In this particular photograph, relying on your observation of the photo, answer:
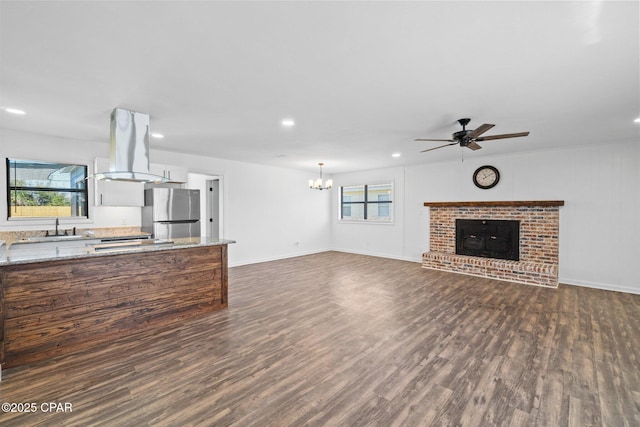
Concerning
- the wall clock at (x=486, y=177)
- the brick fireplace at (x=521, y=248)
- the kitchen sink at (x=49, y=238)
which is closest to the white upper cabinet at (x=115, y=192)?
the kitchen sink at (x=49, y=238)

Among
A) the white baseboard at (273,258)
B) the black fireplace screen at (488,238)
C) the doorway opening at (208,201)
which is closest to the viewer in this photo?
the black fireplace screen at (488,238)

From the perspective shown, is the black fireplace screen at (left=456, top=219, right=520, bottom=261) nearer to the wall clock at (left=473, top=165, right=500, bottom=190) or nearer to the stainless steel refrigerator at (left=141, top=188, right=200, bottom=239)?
the wall clock at (left=473, top=165, right=500, bottom=190)

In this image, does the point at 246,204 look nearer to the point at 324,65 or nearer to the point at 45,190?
the point at 45,190

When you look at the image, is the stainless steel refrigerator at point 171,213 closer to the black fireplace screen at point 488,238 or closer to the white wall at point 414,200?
the white wall at point 414,200

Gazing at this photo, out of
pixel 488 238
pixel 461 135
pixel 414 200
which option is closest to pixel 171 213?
pixel 461 135

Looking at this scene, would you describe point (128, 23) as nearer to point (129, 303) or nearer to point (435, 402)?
point (129, 303)

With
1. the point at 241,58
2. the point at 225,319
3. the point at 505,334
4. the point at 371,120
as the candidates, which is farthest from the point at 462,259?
the point at 241,58

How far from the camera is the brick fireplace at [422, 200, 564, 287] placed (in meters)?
5.07

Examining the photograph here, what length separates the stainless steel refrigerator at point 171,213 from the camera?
5.00 metres

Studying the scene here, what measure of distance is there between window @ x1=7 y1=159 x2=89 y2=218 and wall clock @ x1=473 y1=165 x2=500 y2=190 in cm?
752

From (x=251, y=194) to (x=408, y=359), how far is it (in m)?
5.30

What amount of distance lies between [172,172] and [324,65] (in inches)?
164

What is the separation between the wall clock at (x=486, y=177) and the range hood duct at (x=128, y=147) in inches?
240

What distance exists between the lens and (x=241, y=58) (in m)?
2.12
